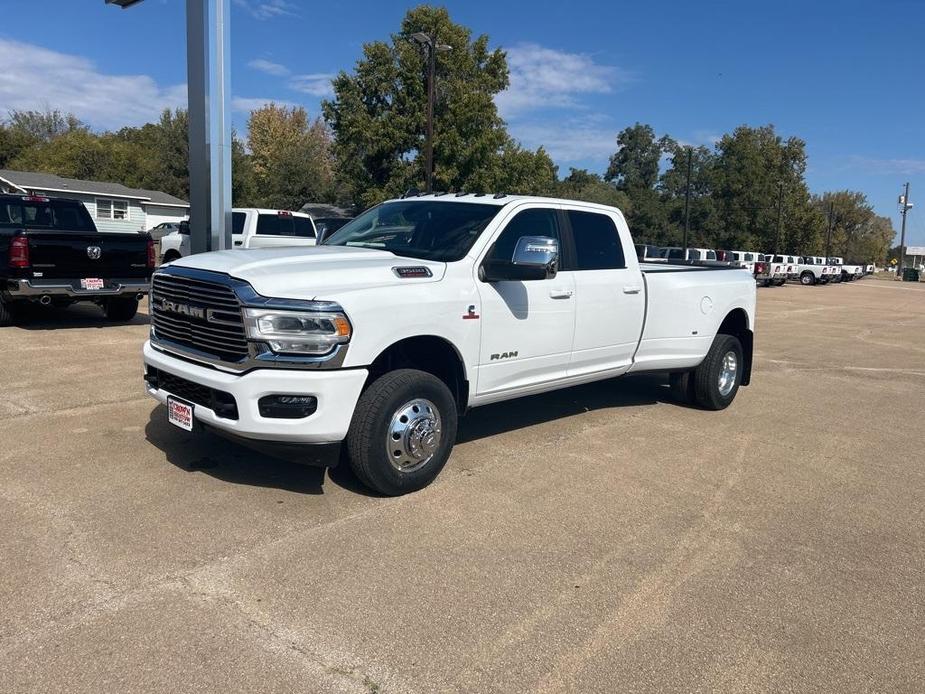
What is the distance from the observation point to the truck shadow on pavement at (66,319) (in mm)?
10859

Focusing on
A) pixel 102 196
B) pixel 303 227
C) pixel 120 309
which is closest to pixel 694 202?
pixel 102 196

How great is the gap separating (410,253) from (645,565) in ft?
8.80

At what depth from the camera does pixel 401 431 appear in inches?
176

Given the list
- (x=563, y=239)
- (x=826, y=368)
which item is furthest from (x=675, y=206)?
(x=563, y=239)

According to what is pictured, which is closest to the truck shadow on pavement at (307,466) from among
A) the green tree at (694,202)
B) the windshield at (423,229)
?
the windshield at (423,229)

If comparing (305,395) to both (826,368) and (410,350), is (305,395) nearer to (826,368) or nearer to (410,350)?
(410,350)

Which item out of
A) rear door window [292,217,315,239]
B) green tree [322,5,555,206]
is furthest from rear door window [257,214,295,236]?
green tree [322,5,555,206]

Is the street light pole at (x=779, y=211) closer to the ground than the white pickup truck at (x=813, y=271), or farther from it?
farther from it

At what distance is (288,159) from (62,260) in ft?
164

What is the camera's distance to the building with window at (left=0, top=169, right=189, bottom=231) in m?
41.4

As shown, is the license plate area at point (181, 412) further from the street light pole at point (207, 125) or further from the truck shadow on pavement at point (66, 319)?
the truck shadow on pavement at point (66, 319)

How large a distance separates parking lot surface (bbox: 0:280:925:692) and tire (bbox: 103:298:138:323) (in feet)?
16.7

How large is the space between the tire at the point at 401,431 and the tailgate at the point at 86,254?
24.6ft

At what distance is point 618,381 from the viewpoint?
8.83m
